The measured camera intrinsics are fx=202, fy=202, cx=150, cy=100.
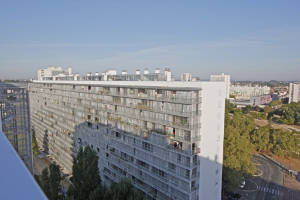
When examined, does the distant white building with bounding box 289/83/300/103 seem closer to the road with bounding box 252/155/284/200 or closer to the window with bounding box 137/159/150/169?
the road with bounding box 252/155/284/200

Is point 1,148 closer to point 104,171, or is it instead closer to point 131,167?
point 131,167

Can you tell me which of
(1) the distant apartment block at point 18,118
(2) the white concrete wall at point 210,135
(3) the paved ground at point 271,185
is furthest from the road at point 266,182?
(1) the distant apartment block at point 18,118

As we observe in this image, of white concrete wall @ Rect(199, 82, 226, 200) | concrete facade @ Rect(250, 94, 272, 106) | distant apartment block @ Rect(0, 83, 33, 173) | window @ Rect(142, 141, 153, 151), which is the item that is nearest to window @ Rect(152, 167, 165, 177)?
window @ Rect(142, 141, 153, 151)

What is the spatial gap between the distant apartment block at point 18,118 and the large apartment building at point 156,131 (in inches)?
530

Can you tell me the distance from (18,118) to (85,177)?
35.6 ft

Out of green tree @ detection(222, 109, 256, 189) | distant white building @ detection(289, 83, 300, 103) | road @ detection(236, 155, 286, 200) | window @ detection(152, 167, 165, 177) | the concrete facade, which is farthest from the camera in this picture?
the concrete facade

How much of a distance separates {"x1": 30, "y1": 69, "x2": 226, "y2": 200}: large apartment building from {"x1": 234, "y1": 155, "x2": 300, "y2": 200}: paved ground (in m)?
15.9

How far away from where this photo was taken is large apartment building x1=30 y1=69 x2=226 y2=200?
24.1m

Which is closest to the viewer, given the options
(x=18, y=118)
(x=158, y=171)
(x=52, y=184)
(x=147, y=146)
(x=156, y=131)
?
(x=18, y=118)

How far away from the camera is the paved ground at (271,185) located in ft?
125

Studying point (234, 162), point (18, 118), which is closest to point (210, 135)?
point (234, 162)

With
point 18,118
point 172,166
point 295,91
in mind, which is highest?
point 18,118

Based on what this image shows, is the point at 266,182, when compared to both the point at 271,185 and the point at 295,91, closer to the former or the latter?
the point at 271,185

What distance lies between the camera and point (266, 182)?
1703 inches
